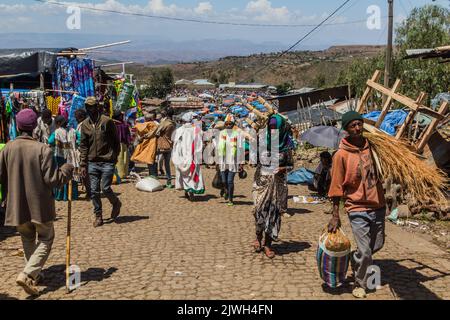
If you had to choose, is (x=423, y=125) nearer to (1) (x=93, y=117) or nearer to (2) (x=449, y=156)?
(2) (x=449, y=156)

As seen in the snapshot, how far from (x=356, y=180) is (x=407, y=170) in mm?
1884

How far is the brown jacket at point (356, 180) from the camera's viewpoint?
475 centimetres

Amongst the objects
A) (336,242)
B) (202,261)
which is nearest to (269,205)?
(202,261)

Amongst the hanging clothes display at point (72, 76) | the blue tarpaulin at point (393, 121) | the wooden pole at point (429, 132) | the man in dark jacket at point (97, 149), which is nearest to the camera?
the man in dark jacket at point (97, 149)

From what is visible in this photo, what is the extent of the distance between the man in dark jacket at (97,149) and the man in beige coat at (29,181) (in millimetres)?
2446

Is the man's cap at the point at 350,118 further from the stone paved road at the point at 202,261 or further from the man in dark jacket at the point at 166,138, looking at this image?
the man in dark jacket at the point at 166,138

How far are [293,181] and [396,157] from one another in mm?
6704

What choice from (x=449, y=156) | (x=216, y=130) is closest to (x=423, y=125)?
(x=449, y=156)

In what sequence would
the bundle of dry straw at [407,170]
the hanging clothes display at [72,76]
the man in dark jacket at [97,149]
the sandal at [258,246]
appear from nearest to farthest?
1. the bundle of dry straw at [407,170]
2. the sandal at [258,246]
3. the man in dark jacket at [97,149]
4. the hanging clothes display at [72,76]

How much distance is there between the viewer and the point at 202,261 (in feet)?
19.4

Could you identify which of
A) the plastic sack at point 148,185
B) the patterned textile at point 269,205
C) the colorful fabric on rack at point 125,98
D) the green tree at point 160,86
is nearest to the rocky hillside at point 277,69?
the green tree at point 160,86

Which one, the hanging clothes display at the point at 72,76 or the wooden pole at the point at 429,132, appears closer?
the wooden pole at the point at 429,132

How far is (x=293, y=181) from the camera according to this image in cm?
1253

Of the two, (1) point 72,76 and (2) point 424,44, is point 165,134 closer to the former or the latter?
(1) point 72,76
